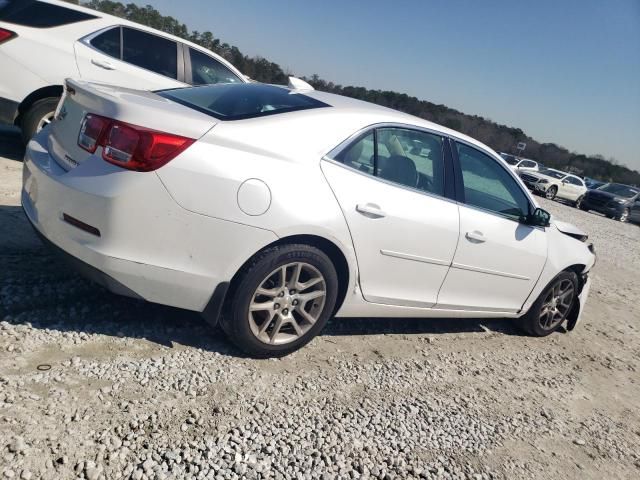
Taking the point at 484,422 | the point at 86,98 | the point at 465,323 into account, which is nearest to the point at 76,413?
the point at 86,98

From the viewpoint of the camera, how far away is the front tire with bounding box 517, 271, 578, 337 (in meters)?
4.88

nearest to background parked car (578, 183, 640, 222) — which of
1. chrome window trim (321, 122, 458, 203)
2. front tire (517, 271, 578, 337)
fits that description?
front tire (517, 271, 578, 337)

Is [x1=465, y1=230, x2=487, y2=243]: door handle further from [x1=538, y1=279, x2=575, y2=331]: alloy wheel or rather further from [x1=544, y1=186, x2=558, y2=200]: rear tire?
[x1=544, y1=186, x2=558, y2=200]: rear tire

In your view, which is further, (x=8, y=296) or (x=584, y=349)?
(x=584, y=349)

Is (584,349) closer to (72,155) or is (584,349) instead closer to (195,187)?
(195,187)

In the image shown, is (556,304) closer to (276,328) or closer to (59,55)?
(276,328)

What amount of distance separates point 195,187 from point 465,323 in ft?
10.8

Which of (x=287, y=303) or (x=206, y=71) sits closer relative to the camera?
(x=287, y=303)

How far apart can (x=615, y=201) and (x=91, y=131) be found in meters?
25.6

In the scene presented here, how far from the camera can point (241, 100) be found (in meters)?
3.36

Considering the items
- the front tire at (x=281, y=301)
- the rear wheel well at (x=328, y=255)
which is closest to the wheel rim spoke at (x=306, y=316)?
the front tire at (x=281, y=301)

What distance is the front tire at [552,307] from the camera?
4.88 metres

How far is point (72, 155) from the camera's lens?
9.20 feet

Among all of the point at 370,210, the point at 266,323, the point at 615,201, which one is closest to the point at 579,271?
the point at 370,210
